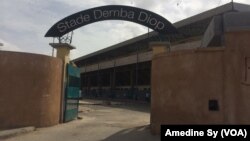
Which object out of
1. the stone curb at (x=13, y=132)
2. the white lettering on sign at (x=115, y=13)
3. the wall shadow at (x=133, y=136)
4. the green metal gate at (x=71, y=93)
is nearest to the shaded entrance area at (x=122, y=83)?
the green metal gate at (x=71, y=93)

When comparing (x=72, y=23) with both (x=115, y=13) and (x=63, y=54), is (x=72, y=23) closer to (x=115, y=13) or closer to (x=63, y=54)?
(x=63, y=54)

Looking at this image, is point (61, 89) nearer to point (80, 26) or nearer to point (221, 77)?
point (80, 26)

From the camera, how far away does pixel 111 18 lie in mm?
19328

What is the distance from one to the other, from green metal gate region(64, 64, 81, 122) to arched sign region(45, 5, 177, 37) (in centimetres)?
Answer: 207

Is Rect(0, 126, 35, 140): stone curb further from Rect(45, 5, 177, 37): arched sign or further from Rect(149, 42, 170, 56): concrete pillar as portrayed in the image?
Rect(149, 42, 170, 56): concrete pillar

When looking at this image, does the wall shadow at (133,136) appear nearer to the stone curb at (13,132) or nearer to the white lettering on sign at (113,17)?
→ the stone curb at (13,132)

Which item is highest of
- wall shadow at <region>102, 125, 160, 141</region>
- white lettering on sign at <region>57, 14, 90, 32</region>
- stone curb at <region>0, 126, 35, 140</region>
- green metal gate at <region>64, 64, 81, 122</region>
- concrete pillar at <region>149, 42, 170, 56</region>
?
white lettering on sign at <region>57, 14, 90, 32</region>

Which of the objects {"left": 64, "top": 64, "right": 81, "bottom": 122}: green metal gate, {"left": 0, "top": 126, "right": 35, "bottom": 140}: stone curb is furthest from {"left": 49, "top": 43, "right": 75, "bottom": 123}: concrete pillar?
{"left": 0, "top": 126, "right": 35, "bottom": 140}: stone curb

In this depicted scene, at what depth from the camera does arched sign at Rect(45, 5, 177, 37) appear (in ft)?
61.6

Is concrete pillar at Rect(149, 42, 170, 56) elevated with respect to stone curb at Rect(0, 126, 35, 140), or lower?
elevated

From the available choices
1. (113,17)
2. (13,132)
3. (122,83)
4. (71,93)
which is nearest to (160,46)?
(113,17)

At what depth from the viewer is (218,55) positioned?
11984 millimetres

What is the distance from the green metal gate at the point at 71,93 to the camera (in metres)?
18.5

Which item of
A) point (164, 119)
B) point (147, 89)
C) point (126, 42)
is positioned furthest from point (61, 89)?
point (126, 42)
